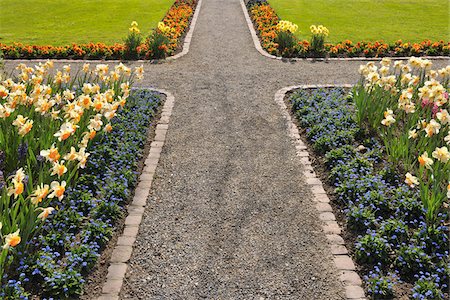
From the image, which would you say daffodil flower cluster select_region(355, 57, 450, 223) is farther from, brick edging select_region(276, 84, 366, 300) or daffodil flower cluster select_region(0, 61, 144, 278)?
daffodil flower cluster select_region(0, 61, 144, 278)

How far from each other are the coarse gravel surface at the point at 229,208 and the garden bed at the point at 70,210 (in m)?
0.40

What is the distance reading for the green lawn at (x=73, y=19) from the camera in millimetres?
14141

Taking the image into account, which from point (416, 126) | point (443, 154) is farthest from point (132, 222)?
point (416, 126)

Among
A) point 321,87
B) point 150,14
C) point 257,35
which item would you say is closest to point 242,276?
point 321,87

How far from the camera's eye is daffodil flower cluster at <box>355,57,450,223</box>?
5.13 meters

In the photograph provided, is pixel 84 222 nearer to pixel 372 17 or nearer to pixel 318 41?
pixel 318 41

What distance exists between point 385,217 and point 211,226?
2028 millimetres

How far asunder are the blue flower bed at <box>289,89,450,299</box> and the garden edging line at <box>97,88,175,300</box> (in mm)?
2402

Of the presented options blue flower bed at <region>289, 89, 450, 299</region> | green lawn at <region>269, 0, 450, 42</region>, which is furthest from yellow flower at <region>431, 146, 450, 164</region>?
green lawn at <region>269, 0, 450, 42</region>

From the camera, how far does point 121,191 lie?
5.66 metres

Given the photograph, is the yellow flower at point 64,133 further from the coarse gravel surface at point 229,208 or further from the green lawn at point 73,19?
the green lawn at point 73,19

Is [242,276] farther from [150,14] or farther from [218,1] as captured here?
[218,1]

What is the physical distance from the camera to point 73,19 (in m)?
16.7

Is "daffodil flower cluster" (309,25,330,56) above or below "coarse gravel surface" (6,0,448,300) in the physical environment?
above
